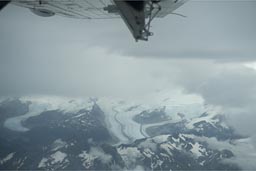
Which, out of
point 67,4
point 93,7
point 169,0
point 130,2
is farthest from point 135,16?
point 93,7

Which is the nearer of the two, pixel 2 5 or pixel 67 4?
pixel 2 5

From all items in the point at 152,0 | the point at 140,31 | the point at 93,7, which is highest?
the point at 152,0

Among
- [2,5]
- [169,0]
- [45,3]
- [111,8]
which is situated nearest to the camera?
[2,5]

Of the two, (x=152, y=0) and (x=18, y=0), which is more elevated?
(x=152, y=0)

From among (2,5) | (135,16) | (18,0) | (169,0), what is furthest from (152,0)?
(18,0)

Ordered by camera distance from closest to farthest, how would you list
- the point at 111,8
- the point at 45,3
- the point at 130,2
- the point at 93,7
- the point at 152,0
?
the point at 130,2 < the point at 152,0 < the point at 111,8 < the point at 45,3 < the point at 93,7

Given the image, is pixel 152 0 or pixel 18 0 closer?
pixel 152 0

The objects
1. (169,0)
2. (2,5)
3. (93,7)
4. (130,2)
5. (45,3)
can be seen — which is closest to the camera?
(130,2)

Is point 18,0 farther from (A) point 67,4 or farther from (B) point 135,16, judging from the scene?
(B) point 135,16

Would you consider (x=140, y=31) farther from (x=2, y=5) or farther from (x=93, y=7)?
(x=93, y=7)
